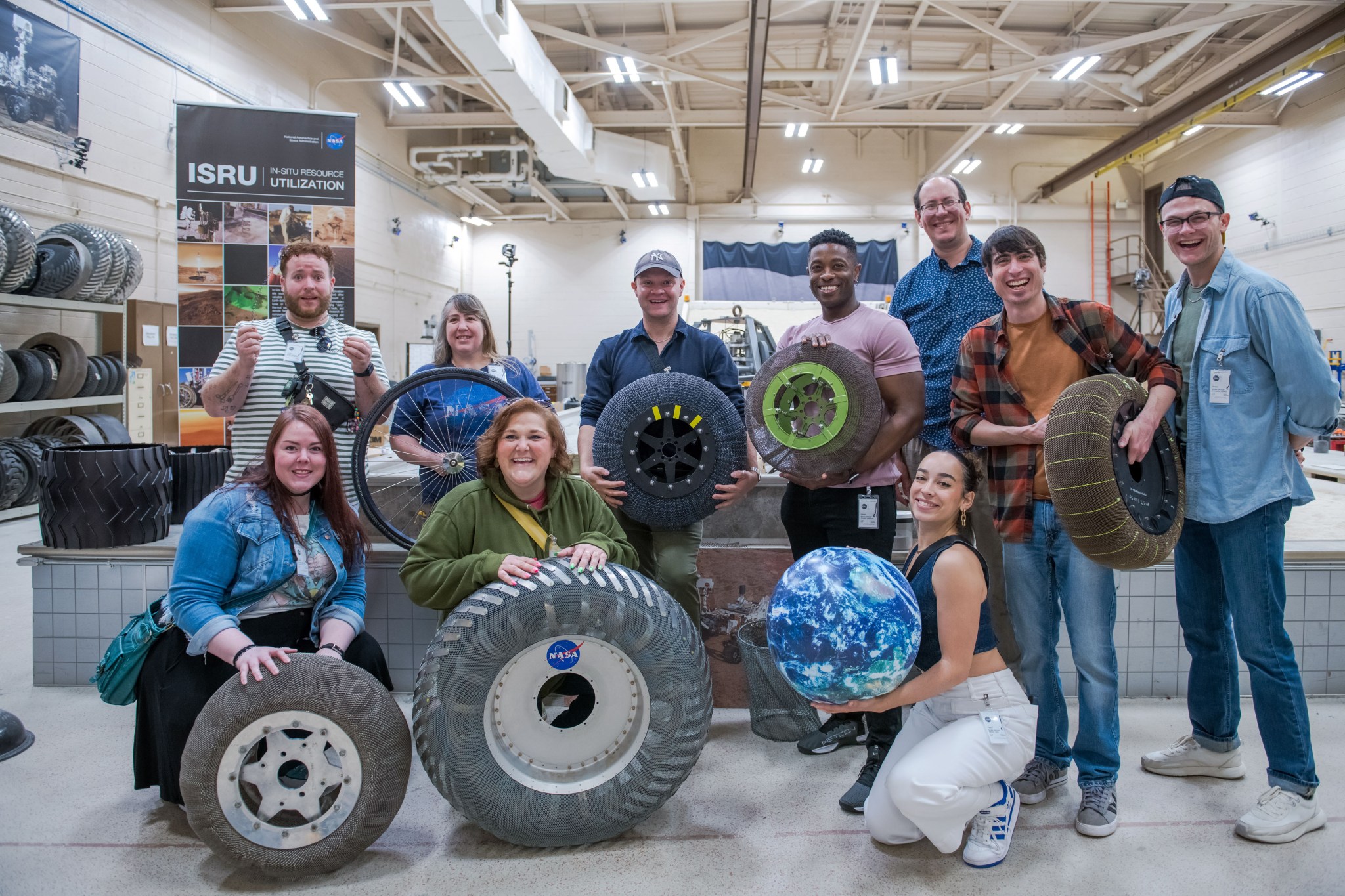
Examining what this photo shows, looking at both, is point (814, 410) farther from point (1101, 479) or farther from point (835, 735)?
point (835, 735)

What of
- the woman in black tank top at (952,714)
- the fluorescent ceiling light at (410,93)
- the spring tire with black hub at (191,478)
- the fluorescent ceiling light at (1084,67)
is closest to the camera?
the woman in black tank top at (952,714)

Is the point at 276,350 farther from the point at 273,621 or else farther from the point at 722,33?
the point at 722,33

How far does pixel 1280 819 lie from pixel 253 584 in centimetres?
254

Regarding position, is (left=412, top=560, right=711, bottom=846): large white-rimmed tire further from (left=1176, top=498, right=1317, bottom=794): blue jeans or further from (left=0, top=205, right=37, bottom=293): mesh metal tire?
(left=0, top=205, right=37, bottom=293): mesh metal tire

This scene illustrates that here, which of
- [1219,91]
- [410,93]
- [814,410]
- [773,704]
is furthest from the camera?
[1219,91]

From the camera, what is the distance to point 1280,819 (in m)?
1.87

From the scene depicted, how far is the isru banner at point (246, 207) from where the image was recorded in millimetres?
3803

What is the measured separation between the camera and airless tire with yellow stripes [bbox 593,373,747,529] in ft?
7.43

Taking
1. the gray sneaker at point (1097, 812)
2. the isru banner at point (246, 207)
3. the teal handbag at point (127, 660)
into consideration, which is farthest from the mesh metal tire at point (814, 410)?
the isru banner at point (246, 207)

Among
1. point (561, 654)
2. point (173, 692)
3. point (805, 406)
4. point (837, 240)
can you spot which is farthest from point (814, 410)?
point (173, 692)

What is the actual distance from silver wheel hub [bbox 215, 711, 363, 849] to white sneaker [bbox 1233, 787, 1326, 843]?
6.82ft

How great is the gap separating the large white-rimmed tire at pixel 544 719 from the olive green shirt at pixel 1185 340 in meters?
1.37

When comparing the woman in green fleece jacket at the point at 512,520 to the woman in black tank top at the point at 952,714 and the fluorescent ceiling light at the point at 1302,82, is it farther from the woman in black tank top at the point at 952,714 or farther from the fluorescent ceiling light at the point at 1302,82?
the fluorescent ceiling light at the point at 1302,82

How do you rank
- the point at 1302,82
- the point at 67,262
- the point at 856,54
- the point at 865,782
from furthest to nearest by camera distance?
1. the point at 1302,82
2. the point at 856,54
3. the point at 67,262
4. the point at 865,782
